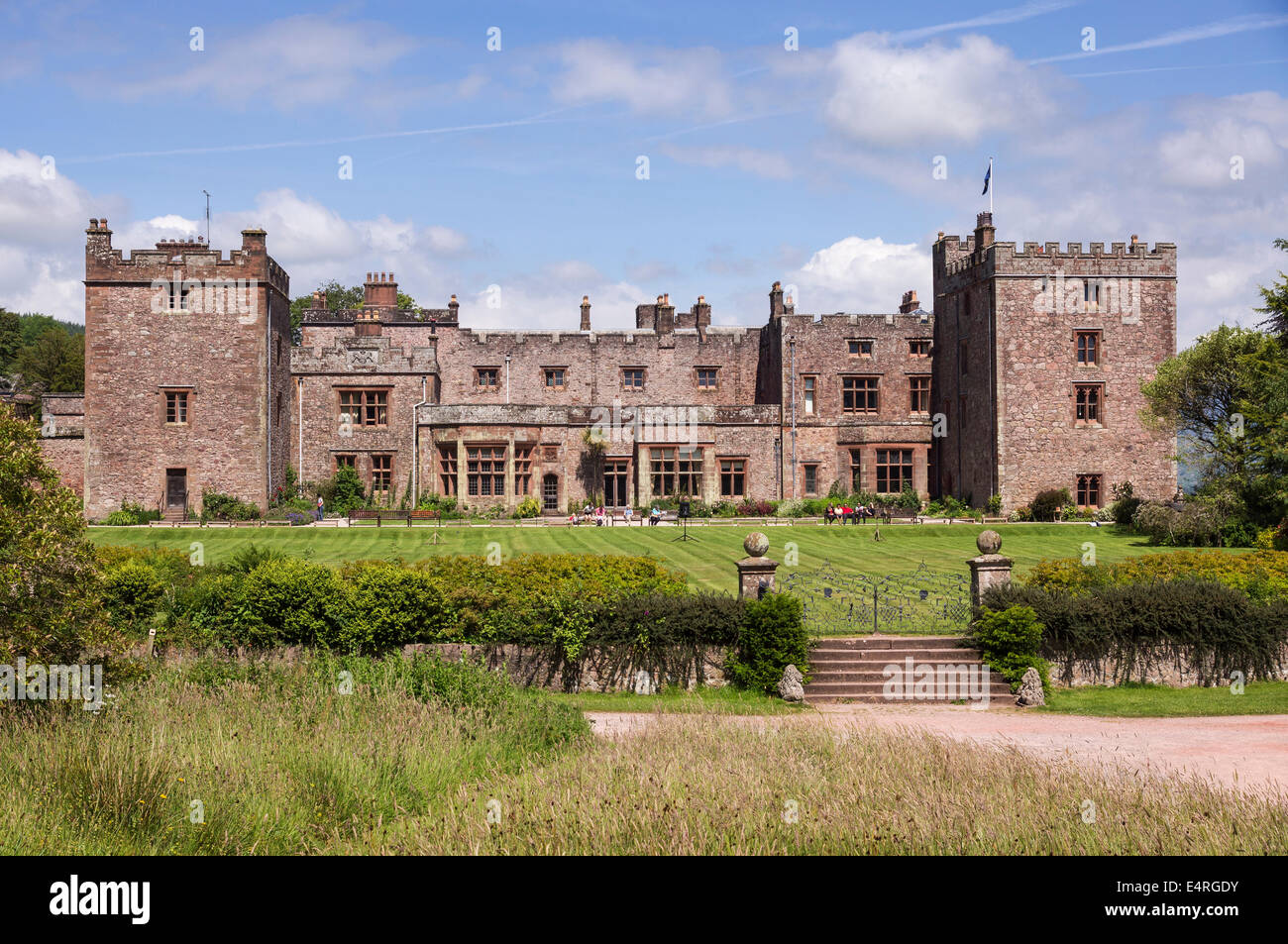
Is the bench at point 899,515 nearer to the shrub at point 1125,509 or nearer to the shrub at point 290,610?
the shrub at point 1125,509

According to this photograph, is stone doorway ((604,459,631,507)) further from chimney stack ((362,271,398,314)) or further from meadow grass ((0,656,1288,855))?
meadow grass ((0,656,1288,855))

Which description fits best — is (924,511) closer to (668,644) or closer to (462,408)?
(462,408)

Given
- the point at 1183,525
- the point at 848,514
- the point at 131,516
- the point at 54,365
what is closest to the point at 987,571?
the point at 1183,525

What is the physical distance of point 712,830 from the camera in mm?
7590

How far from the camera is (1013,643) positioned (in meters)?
15.8

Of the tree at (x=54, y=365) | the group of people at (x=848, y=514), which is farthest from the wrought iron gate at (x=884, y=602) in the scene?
the tree at (x=54, y=365)

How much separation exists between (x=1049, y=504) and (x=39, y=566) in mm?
34020

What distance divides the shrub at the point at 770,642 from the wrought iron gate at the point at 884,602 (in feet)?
3.40

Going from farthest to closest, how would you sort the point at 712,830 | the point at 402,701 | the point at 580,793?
the point at 402,701 → the point at 580,793 → the point at 712,830
